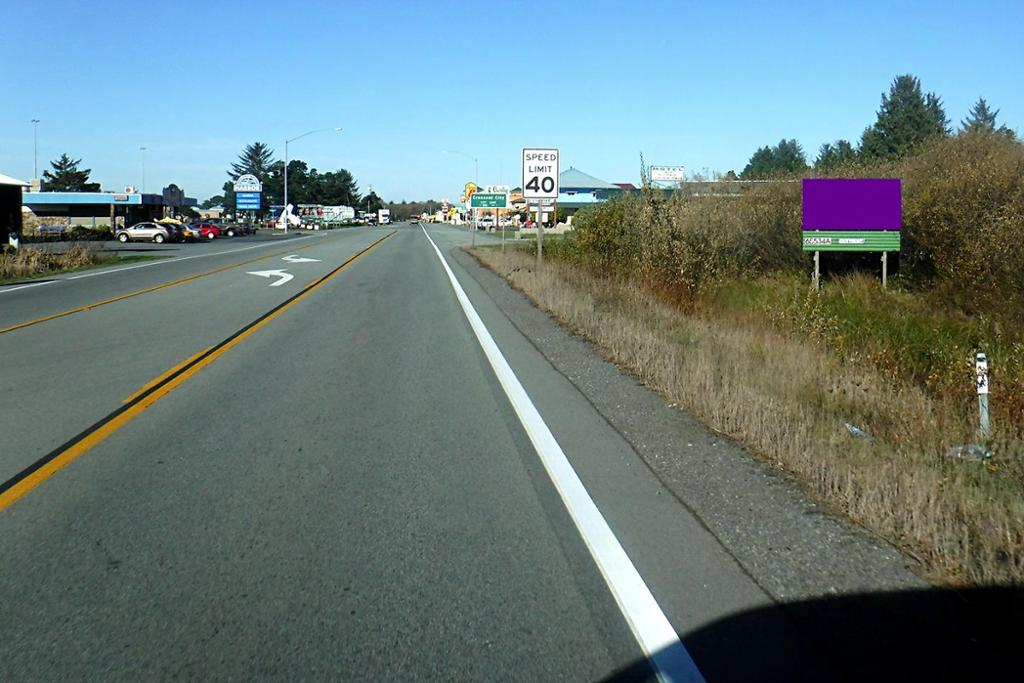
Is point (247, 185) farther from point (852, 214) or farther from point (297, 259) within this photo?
point (852, 214)

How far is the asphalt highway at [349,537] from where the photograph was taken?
4.62 m

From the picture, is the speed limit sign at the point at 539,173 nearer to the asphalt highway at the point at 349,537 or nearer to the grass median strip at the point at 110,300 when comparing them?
the grass median strip at the point at 110,300

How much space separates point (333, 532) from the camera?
6.39 meters

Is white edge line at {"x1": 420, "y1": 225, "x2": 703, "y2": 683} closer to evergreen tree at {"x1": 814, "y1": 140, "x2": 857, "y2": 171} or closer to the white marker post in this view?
the white marker post

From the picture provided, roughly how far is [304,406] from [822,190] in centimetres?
1639

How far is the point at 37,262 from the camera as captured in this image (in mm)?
33969

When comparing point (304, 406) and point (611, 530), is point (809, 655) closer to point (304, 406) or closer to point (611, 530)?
point (611, 530)

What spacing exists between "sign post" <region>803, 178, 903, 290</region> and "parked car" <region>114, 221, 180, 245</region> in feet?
191

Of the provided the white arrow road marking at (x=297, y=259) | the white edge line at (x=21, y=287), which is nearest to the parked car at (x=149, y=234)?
the white arrow road marking at (x=297, y=259)

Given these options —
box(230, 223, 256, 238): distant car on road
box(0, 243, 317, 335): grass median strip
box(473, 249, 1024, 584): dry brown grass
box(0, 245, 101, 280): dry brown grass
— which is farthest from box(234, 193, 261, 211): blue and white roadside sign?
box(473, 249, 1024, 584): dry brown grass

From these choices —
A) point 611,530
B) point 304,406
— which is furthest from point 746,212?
point 611,530

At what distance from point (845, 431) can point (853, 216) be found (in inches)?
610

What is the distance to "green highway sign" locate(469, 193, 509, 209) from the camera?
2402 inches

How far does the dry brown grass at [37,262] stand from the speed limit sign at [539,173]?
53.2 ft
